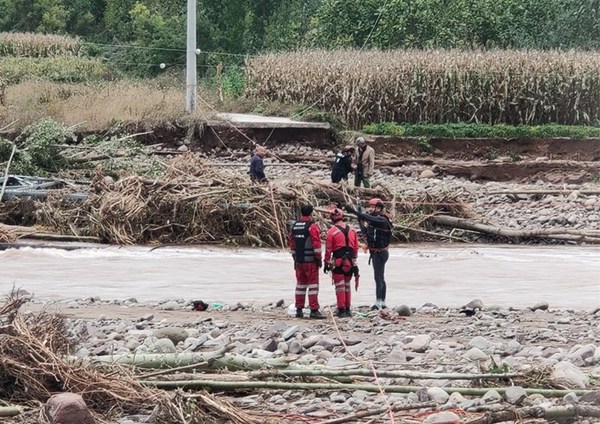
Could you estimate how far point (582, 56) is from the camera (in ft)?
124

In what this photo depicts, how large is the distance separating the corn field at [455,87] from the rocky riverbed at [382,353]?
A: 2038 cm

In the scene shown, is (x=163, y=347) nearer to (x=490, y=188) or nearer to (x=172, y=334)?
(x=172, y=334)

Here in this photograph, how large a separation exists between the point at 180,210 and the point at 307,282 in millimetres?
8297

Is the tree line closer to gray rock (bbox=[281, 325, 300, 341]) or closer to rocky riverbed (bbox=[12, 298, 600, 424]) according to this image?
rocky riverbed (bbox=[12, 298, 600, 424])

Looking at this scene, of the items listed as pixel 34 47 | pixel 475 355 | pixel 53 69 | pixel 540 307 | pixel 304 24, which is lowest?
pixel 540 307

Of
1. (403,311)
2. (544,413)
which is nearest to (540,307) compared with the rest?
(403,311)

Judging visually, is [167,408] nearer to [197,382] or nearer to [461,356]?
[197,382]

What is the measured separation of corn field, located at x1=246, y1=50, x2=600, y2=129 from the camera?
35625 mm

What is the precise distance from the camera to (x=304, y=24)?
56.7 meters

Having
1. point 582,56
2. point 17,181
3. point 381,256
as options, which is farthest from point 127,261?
point 582,56

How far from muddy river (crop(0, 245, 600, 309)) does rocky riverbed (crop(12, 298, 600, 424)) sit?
4.12 ft

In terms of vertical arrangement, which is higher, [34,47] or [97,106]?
[34,47]

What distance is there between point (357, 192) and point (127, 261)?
548 centimetres

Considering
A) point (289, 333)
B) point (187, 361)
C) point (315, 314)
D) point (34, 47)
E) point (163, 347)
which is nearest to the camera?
point (187, 361)
